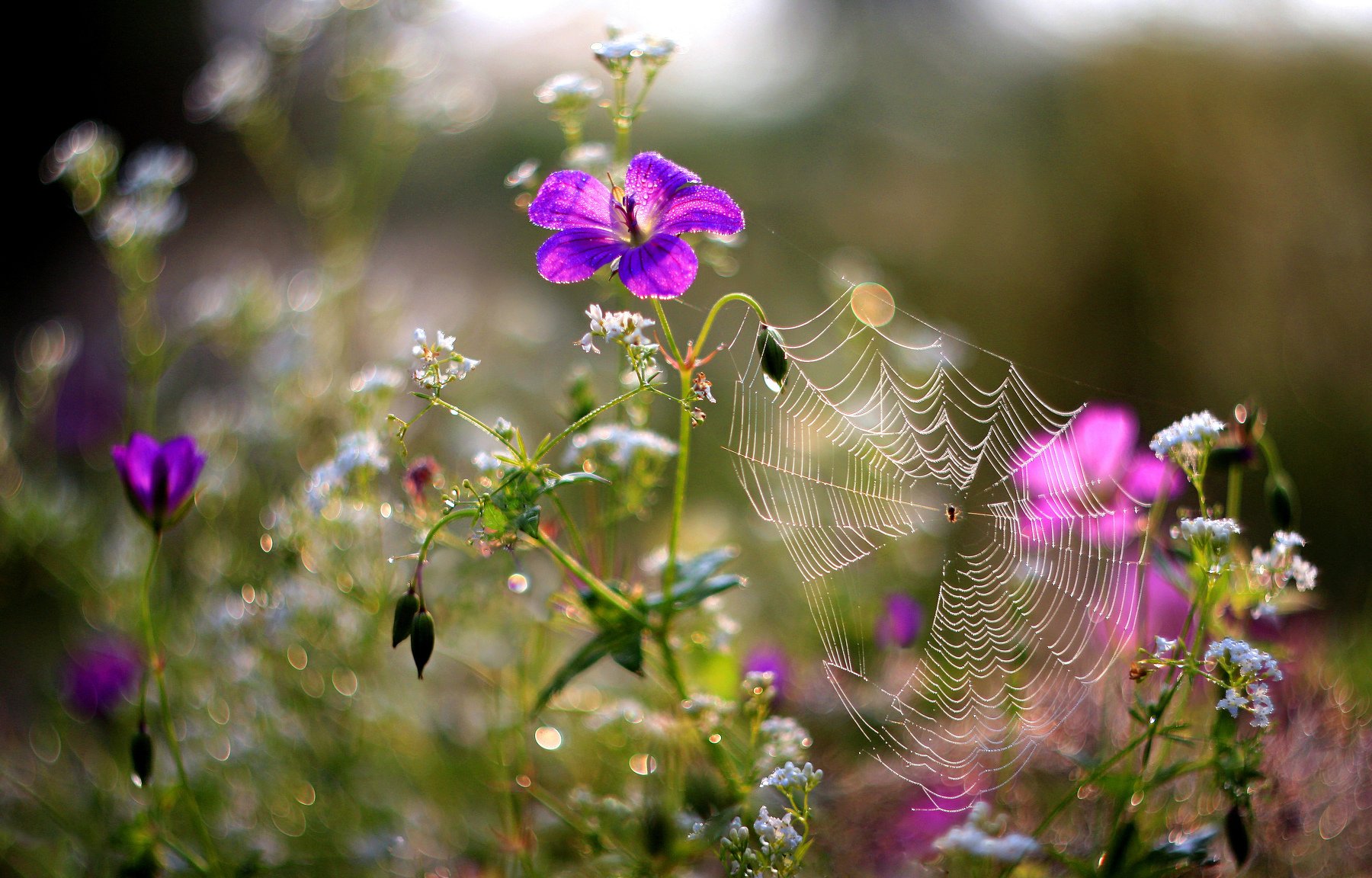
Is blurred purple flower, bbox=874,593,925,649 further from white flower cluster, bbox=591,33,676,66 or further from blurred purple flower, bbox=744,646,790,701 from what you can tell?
white flower cluster, bbox=591,33,676,66

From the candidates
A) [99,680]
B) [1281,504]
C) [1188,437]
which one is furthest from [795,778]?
[99,680]

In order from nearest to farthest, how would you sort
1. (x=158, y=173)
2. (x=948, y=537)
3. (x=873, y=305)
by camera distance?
(x=158, y=173) → (x=948, y=537) → (x=873, y=305)

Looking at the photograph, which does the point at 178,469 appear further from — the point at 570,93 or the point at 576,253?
the point at 570,93

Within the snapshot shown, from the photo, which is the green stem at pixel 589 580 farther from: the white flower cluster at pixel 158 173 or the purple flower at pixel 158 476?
the white flower cluster at pixel 158 173

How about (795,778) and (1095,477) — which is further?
(1095,477)

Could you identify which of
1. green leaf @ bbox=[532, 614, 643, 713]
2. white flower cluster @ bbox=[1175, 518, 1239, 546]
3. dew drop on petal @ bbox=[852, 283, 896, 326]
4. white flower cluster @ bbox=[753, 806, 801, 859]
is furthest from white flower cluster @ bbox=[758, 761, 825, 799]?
dew drop on petal @ bbox=[852, 283, 896, 326]

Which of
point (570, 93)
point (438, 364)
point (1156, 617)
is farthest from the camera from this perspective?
point (1156, 617)

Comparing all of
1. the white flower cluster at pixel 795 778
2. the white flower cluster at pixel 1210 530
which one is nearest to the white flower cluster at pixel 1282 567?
the white flower cluster at pixel 1210 530
